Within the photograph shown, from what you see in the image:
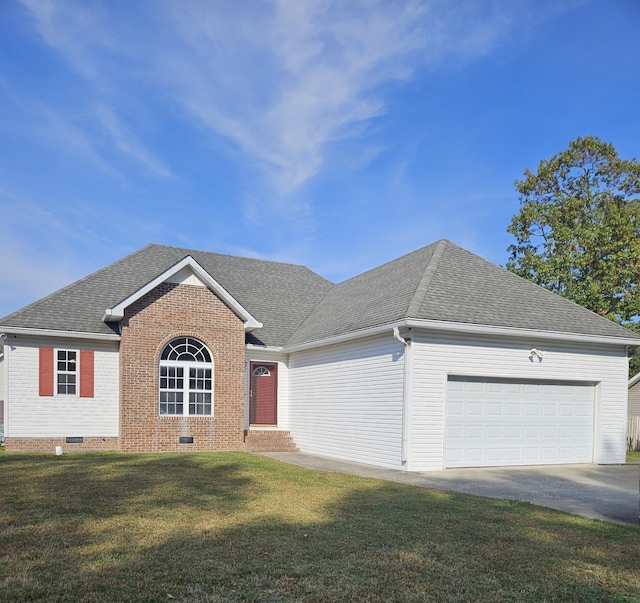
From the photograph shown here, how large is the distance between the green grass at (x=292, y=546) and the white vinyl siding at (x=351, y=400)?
4.16 metres

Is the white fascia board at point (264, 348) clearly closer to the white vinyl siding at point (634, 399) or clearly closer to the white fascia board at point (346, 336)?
the white fascia board at point (346, 336)

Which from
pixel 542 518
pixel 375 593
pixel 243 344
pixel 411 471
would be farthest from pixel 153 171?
pixel 375 593

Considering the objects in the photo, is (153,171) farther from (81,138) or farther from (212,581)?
(212,581)

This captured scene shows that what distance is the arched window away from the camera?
17.6 m

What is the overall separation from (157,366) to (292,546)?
38.2 feet

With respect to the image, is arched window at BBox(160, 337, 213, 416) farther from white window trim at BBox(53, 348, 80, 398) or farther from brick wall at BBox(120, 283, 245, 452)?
white window trim at BBox(53, 348, 80, 398)

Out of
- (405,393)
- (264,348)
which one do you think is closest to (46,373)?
(264,348)

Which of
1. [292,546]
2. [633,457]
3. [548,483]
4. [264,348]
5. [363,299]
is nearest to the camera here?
[292,546]

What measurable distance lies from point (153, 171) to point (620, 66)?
1438 cm

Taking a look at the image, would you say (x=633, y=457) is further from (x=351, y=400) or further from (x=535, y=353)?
(x=351, y=400)

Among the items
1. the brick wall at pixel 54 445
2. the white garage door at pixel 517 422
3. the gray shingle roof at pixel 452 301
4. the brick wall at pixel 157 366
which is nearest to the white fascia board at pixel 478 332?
the gray shingle roof at pixel 452 301

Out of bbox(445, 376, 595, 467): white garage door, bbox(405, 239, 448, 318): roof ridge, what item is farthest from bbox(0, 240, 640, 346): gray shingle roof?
bbox(445, 376, 595, 467): white garage door

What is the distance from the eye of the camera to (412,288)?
1617 cm

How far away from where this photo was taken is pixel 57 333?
16.9 metres
